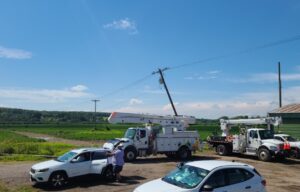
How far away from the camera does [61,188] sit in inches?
676

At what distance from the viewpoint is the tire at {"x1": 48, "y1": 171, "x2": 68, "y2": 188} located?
57.0 ft

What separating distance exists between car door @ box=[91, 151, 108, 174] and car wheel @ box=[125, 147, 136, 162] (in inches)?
331

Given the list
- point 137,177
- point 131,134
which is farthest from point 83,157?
point 131,134

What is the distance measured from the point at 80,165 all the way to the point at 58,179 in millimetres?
1182

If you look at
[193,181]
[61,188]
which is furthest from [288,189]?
[61,188]

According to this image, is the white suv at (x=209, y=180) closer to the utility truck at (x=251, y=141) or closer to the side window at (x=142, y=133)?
the side window at (x=142, y=133)

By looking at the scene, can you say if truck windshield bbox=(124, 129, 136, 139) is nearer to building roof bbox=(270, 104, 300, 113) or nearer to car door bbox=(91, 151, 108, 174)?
car door bbox=(91, 151, 108, 174)

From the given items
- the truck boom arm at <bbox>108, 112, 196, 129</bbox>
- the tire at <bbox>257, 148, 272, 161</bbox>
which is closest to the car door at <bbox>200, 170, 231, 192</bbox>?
the truck boom arm at <bbox>108, 112, 196, 129</bbox>

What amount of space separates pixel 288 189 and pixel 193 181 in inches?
326

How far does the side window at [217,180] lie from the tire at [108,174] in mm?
8693

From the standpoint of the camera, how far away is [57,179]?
1750 cm

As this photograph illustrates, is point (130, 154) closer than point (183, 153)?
Yes

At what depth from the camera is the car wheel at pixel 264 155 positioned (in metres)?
28.8

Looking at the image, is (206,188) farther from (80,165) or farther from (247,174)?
(80,165)
